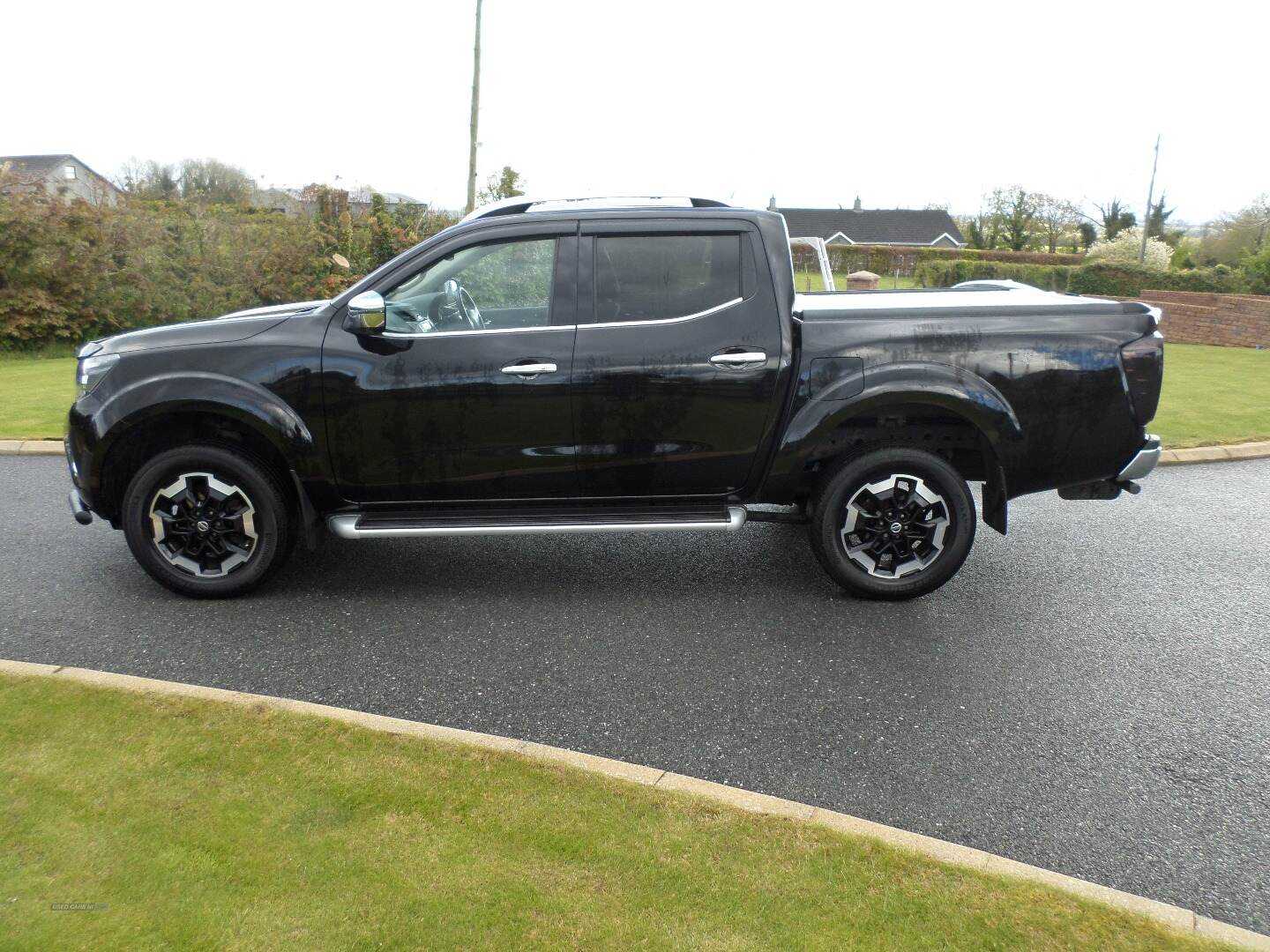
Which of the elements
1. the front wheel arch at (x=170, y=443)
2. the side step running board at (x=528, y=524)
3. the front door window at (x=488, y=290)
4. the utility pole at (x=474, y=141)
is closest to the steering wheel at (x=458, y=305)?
the front door window at (x=488, y=290)

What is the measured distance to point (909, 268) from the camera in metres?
45.7

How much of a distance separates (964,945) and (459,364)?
3.41 m

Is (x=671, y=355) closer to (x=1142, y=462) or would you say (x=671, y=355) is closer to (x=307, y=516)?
(x=307, y=516)

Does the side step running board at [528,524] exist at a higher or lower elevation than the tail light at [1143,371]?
lower

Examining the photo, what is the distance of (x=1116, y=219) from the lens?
2325 inches

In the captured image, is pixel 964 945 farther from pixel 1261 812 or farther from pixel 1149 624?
pixel 1149 624

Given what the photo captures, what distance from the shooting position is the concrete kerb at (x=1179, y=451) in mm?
8672

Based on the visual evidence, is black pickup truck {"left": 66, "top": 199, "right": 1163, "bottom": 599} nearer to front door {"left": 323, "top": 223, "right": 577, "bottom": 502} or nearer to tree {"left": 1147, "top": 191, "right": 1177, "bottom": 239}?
front door {"left": 323, "top": 223, "right": 577, "bottom": 502}

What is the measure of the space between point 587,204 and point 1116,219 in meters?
63.1

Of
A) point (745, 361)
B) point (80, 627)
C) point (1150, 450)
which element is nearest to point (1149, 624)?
point (1150, 450)

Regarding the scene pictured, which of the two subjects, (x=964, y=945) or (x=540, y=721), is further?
(x=540, y=721)

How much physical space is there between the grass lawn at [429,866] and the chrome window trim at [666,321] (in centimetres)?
232

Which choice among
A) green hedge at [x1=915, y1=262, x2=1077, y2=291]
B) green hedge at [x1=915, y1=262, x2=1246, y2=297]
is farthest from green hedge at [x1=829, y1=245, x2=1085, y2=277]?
green hedge at [x1=915, y1=262, x2=1246, y2=297]

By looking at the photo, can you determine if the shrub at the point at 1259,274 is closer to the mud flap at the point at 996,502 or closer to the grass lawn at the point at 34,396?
the mud flap at the point at 996,502
